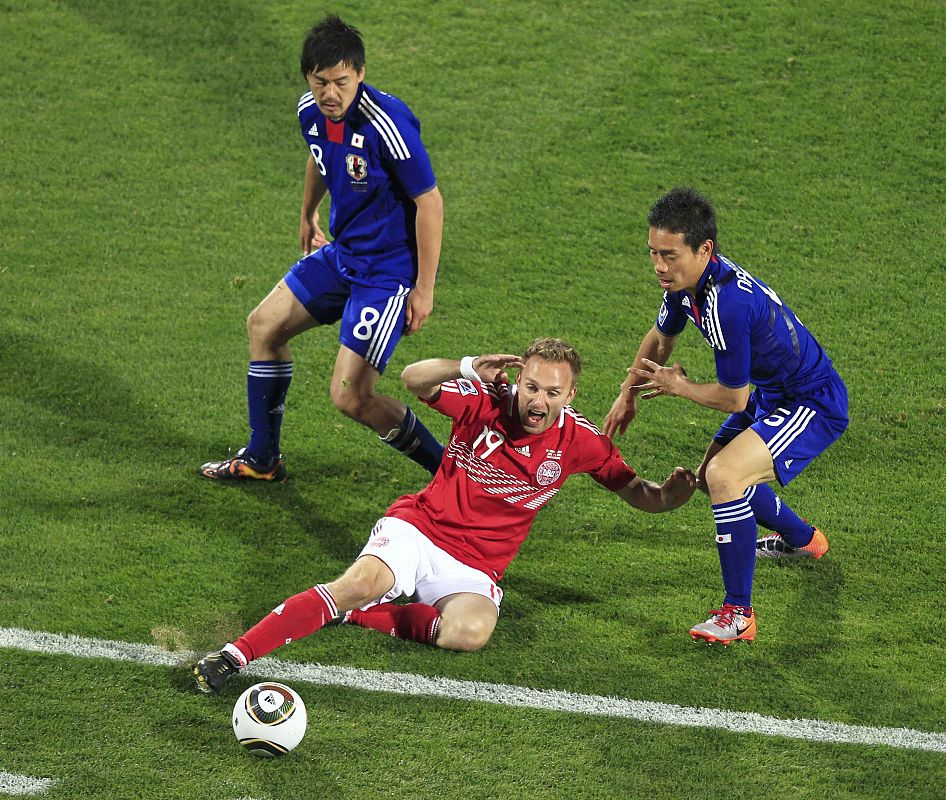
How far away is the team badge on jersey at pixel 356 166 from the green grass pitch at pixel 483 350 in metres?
1.51

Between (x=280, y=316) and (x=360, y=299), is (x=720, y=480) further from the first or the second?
(x=280, y=316)

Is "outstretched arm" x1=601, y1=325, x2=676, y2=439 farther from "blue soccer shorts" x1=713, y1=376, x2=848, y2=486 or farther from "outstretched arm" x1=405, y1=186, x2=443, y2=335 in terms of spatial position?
"outstretched arm" x1=405, y1=186, x2=443, y2=335

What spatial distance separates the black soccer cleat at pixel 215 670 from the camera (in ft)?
13.5

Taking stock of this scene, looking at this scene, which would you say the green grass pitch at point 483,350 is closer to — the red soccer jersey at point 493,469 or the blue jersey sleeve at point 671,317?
the red soccer jersey at point 493,469

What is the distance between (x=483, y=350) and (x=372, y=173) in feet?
6.43

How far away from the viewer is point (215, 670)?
413 cm

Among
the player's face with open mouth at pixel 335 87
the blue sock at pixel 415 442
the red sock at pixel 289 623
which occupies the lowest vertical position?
the red sock at pixel 289 623

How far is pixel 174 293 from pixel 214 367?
0.84 metres

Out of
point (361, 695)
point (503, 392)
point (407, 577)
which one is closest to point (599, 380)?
point (503, 392)

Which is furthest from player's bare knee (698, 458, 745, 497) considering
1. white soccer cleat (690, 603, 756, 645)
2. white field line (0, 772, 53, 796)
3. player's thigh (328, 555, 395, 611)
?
white field line (0, 772, 53, 796)

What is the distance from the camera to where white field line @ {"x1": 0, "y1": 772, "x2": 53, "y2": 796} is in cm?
372

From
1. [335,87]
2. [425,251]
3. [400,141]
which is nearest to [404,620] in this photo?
[425,251]

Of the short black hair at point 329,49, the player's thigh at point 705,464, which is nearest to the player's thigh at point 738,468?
the player's thigh at point 705,464

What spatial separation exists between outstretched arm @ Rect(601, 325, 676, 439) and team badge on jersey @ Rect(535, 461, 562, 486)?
1.08 ft
